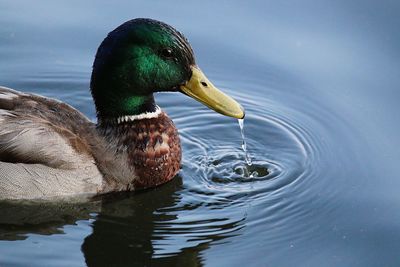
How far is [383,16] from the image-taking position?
1187 cm

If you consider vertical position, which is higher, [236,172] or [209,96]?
[209,96]

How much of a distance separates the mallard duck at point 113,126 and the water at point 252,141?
8.0 inches

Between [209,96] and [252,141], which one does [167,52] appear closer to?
[209,96]

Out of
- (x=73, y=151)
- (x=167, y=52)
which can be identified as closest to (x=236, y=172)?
(x=167, y=52)

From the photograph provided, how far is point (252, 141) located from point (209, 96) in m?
1.19

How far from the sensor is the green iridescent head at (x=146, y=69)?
9172mm

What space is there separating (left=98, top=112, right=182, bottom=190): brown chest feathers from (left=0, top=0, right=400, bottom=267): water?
150 mm

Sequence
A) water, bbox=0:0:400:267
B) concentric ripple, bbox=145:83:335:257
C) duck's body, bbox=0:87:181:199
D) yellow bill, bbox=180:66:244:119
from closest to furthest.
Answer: water, bbox=0:0:400:267
concentric ripple, bbox=145:83:335:257
duck's body, bbox=0:87:181:199
yellow bill, bbox=180:66:244:119

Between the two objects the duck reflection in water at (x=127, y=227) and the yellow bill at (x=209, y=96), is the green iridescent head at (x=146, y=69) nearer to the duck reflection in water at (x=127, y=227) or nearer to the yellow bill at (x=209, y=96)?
the yellow bill at (x=209, y=96)

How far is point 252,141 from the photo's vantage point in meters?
10.4

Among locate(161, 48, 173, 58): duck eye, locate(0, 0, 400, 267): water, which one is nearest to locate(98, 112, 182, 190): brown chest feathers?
locate(0, 0, 400, 267): water

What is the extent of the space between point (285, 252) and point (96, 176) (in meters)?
1.83

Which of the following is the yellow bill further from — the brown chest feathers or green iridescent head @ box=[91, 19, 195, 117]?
the brown chest feathers

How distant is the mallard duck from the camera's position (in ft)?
29.7
